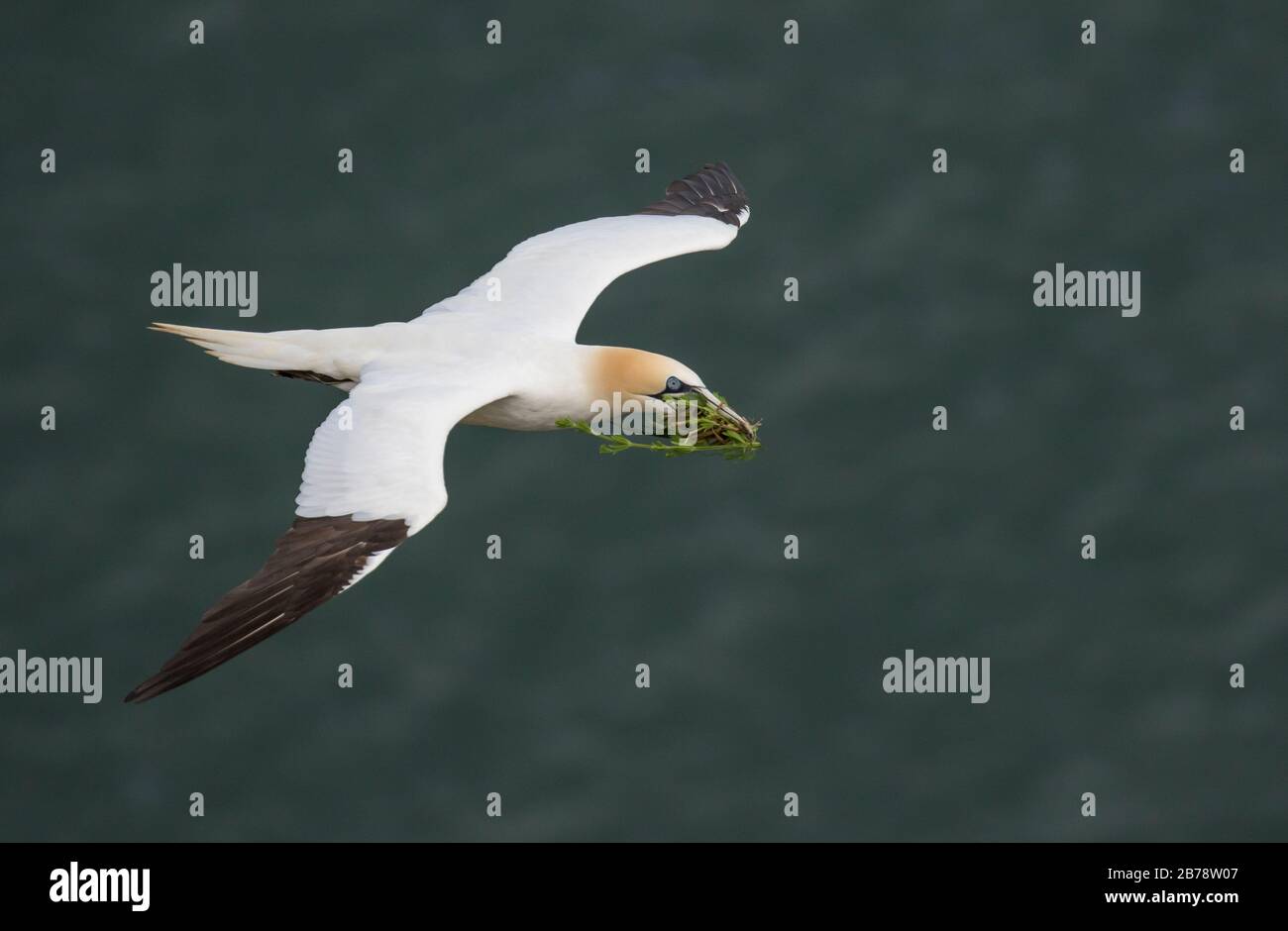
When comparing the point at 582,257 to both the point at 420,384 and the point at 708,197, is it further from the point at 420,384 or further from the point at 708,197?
the point at 420,384

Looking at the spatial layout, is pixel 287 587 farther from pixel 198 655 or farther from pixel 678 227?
pixel 678 227

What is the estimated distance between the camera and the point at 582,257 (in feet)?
73.2

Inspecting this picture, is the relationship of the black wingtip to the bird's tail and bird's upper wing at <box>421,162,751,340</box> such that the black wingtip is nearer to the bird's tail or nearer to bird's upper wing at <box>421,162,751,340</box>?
bird's upper wing at <box>421,162,751,340</box>

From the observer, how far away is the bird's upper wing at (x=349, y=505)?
16.8m

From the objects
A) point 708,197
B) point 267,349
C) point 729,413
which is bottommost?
point 729,413

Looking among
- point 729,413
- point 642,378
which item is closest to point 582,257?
point 642,378

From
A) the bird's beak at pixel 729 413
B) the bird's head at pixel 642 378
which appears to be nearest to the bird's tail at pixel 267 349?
the bird's head at pixel 642 378

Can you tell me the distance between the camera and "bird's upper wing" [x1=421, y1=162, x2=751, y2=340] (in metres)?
21.2

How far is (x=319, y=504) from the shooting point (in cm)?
1805

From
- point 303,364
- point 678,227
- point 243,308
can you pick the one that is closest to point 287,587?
point 303,364

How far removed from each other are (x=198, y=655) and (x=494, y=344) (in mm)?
4692

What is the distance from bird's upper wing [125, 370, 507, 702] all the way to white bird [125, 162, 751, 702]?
0.04ft

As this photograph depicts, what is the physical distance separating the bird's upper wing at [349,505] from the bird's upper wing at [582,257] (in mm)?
2061

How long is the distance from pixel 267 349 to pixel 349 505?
8.33 feet
